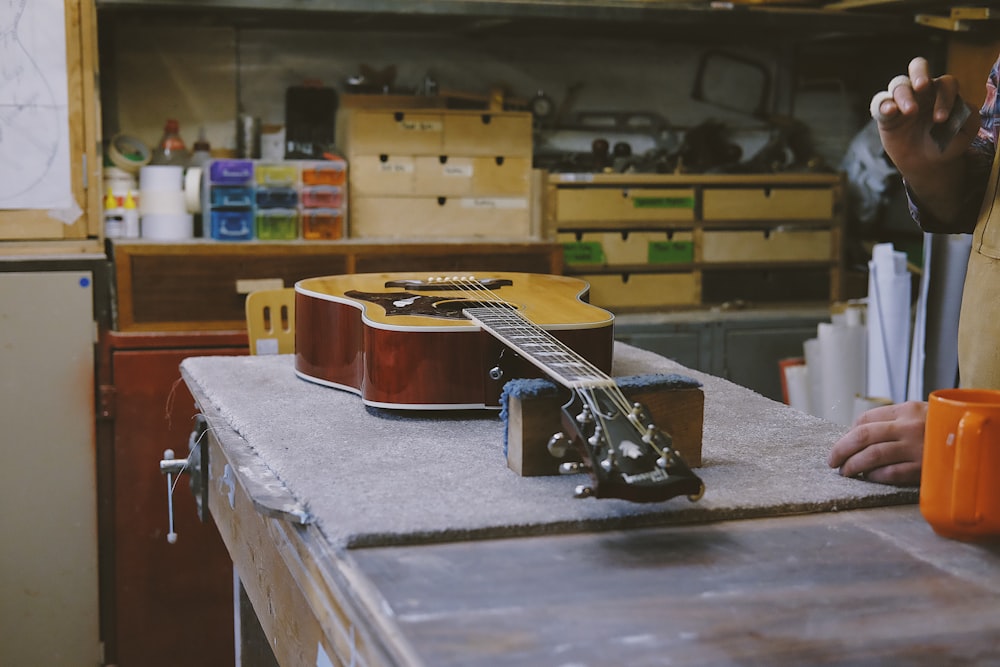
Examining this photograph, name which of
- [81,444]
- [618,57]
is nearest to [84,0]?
[81,444]

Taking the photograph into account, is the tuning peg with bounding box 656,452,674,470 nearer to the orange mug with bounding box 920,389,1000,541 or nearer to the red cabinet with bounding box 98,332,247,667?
the orange mug with bounding box 920,389,1000,541

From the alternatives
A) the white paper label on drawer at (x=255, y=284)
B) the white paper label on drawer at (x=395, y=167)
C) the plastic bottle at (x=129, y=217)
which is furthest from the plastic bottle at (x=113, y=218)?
the white paper label on drawer at (x=395, y=167)

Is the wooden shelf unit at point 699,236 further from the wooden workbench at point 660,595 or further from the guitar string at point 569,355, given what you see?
the wooden workbench at point 660,595

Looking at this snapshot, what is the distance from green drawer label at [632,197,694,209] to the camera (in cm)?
312

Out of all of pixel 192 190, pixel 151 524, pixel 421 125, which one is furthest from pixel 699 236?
pixel 151 524

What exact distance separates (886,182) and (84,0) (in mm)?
2393

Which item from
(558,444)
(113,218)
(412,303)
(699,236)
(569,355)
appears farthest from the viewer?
(699,236)

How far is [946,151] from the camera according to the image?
1.28m

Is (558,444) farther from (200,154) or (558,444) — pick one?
(200,154)

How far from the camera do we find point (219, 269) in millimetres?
2719

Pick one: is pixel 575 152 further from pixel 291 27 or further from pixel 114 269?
pixel 114 269

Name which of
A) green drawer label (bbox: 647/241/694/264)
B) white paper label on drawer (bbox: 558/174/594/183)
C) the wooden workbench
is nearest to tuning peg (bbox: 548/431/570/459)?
the wooden workbench

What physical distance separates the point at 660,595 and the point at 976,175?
0.86 meters

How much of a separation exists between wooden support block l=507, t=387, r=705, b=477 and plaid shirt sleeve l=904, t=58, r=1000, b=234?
489 mm
